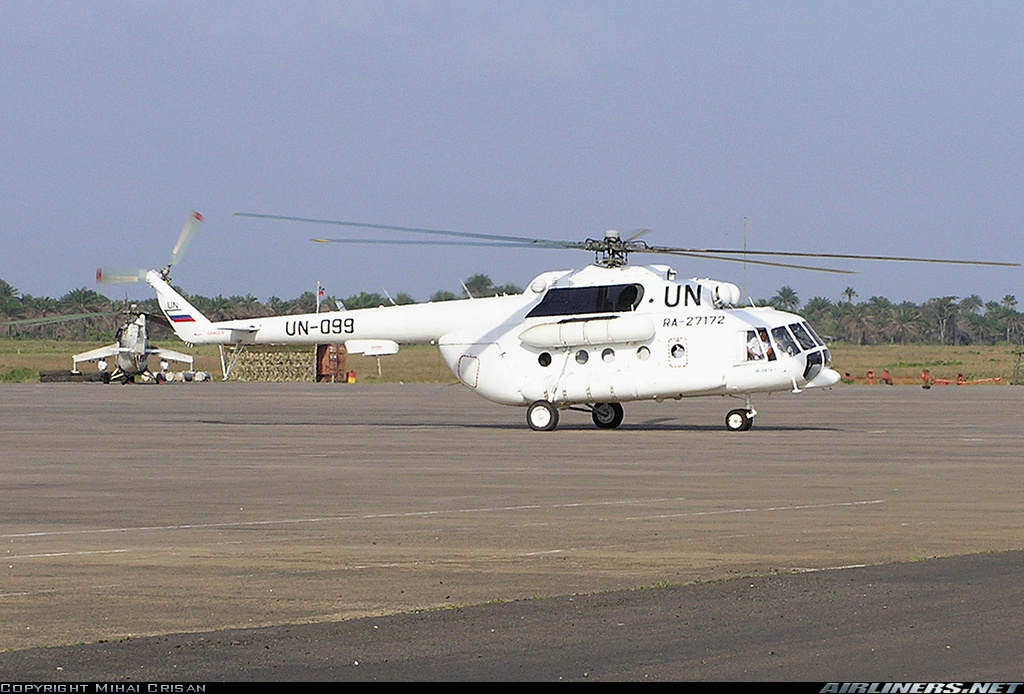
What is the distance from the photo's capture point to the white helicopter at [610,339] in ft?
109

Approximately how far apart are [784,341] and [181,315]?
16910 mm

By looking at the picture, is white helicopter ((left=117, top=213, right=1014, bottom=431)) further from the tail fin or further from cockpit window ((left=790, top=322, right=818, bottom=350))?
the tail fin

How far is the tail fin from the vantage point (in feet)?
132

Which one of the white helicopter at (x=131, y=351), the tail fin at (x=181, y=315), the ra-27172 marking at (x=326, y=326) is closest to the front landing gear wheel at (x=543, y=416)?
the ra-27172 marking at (x=326, y=326)

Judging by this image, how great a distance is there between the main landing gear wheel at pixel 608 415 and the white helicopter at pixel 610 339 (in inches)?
1.0

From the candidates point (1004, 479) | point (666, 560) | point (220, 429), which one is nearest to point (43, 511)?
point (666, 560)

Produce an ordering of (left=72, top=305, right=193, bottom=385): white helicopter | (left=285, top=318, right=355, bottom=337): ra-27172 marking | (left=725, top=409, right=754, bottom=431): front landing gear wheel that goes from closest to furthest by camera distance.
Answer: (left=725, top=409, right=754, bottom=431): front landing gear wheel
(left=285, top=318, right=355, bottom=337): ra-27172 marking
(left=72, top=305, right=193, bottom=385): white helicopter

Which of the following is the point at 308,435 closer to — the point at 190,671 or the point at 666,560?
the point at 666,560

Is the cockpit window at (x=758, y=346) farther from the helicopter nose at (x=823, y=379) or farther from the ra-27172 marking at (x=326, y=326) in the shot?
the ra-27172 marking at (x=326, y=326)

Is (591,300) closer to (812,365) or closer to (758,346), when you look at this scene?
(758,346)

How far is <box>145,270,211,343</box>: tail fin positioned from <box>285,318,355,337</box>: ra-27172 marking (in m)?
3.41

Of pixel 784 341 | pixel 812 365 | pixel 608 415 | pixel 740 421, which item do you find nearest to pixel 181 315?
pixel 608 415

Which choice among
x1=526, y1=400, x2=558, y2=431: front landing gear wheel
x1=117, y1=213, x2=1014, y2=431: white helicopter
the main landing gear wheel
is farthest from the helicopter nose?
x1=526, y1=400, x2=558, y2=431: front landing gear wheel

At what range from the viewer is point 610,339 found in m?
33.8
